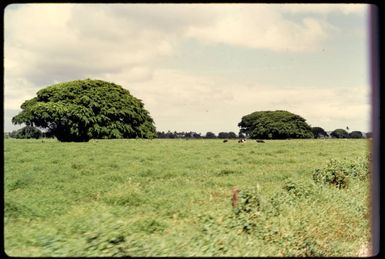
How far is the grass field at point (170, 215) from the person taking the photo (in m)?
5.84

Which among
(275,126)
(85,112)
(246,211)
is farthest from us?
(275,126)

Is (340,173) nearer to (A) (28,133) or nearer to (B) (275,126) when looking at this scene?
(A) (28,133)

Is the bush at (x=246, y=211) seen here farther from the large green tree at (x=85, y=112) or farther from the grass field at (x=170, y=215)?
the large green tree at (x=85, y=112)

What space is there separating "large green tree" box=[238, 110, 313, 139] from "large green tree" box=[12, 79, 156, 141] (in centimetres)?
1656

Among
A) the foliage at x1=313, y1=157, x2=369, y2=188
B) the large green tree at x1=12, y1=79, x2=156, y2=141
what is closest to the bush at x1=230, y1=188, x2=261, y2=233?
the foliage at x1=313, y1=157, x2=369, y2=188

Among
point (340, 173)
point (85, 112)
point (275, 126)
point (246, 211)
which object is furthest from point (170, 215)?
point (275, 126)

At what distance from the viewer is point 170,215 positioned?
8.57 meters

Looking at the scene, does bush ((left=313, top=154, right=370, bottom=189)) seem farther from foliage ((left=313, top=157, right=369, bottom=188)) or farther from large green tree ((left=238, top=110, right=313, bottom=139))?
large green tree ((left=238, top=110, right=313, bottom=139))

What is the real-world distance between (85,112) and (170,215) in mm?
31112

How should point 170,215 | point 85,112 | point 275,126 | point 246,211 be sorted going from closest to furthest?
point 246,211 < point 170,215 < point 85,112 < point 275,126

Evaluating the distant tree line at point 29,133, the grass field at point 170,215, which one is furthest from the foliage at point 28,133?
the grass field at point 170,215

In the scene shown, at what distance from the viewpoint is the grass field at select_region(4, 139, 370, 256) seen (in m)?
5.84
